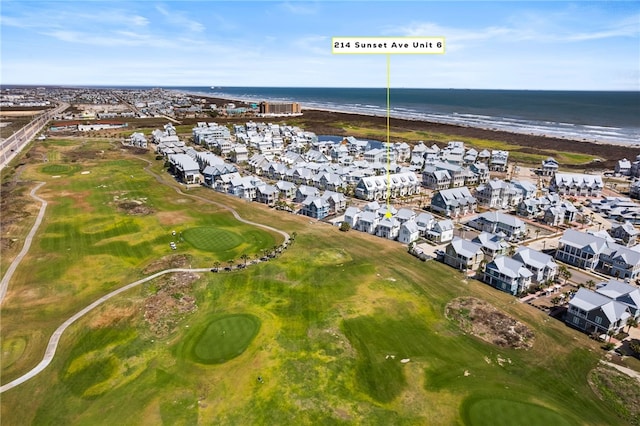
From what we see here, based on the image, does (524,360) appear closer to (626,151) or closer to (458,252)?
(458,252)

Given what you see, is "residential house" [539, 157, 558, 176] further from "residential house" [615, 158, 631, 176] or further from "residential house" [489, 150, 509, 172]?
"residential house" [615, 158, 631, 176]

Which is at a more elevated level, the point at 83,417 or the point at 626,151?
the point at 626,151

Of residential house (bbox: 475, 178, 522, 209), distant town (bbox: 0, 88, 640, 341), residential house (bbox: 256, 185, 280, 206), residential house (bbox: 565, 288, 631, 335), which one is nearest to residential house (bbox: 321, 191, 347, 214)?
distant town (bbox: 0, 88, 640, 341)

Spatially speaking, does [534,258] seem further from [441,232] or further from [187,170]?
[187,170]

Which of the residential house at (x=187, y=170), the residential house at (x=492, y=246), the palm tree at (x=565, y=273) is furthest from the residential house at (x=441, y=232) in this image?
→ the residential house at (x=187, y=170)

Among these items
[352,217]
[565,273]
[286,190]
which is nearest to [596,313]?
[565,273]

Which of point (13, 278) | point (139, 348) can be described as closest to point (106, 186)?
point (13, 278)
